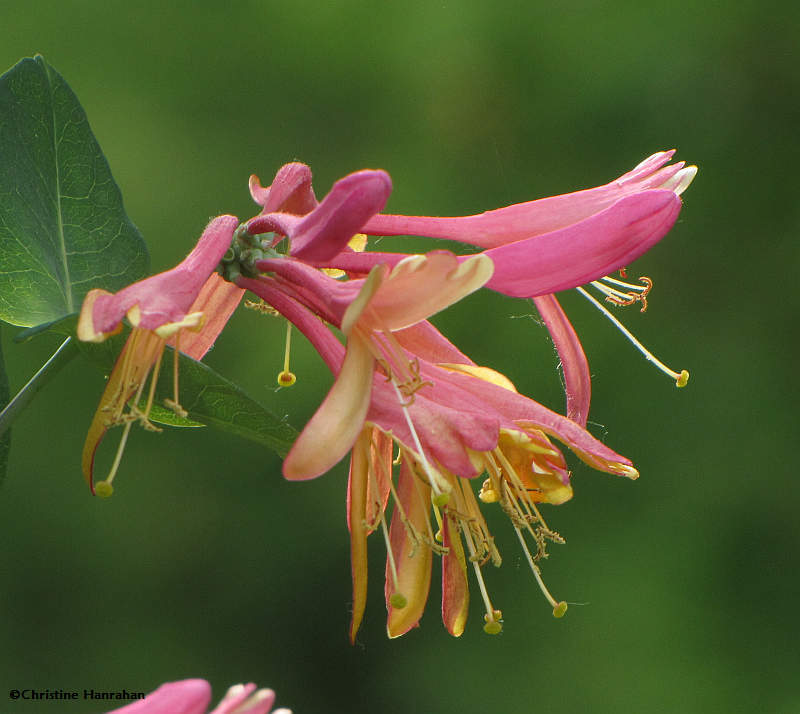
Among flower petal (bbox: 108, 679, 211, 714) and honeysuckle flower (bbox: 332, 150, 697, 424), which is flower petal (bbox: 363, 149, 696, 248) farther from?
flower petal (bbox: 108, 679, 211, 714)

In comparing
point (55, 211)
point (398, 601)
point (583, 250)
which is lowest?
point (398, 601)

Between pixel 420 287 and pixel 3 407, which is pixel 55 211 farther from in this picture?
pixel 420 287

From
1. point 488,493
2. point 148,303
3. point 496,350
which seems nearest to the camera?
point 148,303

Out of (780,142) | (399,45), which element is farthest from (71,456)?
(780,142)

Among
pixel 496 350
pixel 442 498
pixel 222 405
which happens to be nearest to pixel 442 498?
pixel 442 498

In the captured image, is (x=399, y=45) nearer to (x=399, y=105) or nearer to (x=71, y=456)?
(x=399, y=105)

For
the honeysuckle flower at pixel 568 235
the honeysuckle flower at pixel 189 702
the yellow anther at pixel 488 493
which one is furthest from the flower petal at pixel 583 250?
the honeysuckle flower at pixel 189 702
